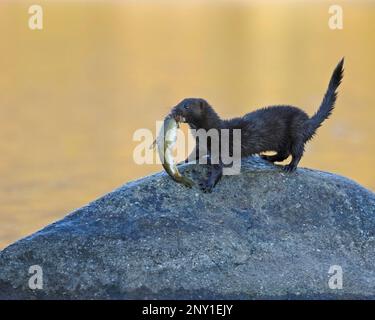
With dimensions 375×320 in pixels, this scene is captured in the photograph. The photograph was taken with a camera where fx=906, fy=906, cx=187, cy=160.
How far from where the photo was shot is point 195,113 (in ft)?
29.1

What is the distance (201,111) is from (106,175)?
25.9 ft

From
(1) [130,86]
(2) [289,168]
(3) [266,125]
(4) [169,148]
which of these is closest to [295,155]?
(2) [289,168]

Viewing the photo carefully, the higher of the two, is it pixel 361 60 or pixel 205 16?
pixel 205 16

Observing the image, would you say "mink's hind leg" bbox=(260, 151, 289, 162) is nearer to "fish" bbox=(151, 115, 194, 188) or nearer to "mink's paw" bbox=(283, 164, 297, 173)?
"mink's paw" bbox=(283, 164, 297, 173)

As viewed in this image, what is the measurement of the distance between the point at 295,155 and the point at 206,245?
1658 mm

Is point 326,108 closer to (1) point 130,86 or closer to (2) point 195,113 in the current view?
(2) point 195,113

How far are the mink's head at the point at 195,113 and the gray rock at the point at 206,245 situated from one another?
579 millimetres

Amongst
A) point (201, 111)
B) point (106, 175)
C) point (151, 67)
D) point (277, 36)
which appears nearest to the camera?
point (201, 111)

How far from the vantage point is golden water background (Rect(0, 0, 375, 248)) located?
54.7 ft

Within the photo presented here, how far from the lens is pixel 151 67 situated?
114 feet

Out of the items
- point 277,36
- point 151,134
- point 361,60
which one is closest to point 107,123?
point 151,134

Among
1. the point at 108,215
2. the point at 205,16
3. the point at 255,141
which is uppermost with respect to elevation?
the point at 205,16
